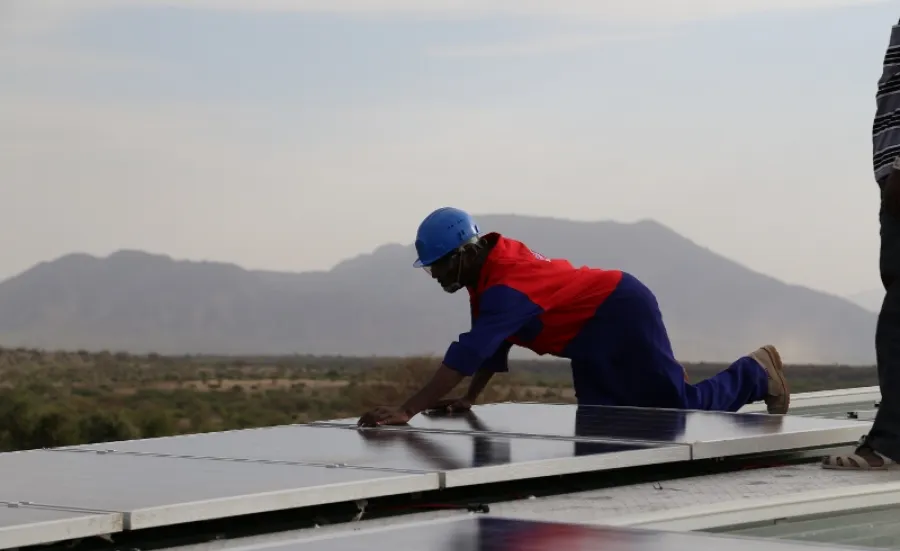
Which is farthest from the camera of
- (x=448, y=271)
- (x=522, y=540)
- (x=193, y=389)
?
(x=193, y=389)

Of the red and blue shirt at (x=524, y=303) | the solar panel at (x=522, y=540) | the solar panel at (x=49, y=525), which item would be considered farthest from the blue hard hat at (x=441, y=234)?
the solar panel at (x=522, y=540)

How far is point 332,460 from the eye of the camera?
5.96 m

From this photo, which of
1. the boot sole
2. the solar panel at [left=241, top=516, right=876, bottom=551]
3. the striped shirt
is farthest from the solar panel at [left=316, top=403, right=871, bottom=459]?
the solar panel at [left=241, top=516, right=876, bottom=551]

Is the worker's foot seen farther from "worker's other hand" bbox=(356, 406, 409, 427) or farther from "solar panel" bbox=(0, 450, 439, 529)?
"worker's other hand" bbox=(356, 406, 409, 427)

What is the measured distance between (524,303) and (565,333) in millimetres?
807

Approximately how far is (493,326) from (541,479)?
158 centimetres

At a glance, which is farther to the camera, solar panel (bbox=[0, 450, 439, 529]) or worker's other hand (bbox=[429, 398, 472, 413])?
worker's other hand (bbox=[429, 398, 472, 413])

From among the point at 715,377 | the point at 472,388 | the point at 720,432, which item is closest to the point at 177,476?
the point at 720,432

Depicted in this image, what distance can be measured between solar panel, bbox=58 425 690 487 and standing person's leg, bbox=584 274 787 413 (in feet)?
6.07

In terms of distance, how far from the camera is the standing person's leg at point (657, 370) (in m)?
8.45

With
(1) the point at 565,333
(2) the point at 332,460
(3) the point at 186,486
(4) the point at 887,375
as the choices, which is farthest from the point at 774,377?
(3) the point at 186,486

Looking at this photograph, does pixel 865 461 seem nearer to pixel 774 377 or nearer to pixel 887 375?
pixel 887 375

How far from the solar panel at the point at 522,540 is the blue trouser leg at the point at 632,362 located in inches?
186

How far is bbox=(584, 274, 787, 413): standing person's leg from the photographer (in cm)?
845
